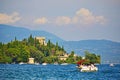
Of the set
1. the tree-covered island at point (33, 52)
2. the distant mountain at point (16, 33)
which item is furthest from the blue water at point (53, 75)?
the tree-covered island at point (33, 52)

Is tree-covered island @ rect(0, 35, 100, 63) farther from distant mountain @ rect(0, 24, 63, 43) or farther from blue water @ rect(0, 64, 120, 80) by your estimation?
blue water @ rect(0, 64, 120, 80)

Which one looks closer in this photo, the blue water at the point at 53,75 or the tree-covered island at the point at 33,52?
the blue water at the point at 53,75

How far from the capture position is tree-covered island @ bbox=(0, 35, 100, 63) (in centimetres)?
3756

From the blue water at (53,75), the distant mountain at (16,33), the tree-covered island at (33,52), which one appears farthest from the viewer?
the tree-covered island at (33,52)

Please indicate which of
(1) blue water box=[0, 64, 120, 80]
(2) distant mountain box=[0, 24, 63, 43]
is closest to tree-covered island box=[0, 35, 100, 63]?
(2) distant mountain box=[0, 24, 63, 43]

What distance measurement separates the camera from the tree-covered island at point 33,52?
1479 inches

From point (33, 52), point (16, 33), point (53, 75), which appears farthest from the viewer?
point (33, 52)

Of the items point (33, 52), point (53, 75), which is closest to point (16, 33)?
point (33, 52)

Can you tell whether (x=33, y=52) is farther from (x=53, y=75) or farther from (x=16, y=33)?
(x=53, y=75)

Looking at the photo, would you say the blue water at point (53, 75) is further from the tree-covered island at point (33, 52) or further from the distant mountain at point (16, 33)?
the tree-covered island at point (33, 52)

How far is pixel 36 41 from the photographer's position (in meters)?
39.2

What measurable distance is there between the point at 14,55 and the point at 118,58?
42.1 ft

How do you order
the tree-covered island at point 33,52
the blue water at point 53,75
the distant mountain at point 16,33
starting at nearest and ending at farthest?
1. the blue water at point 53,75
2. the distant mountain at point 16,33
3. the tree-covered island at point 33,52

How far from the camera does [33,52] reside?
39125 millimetres
